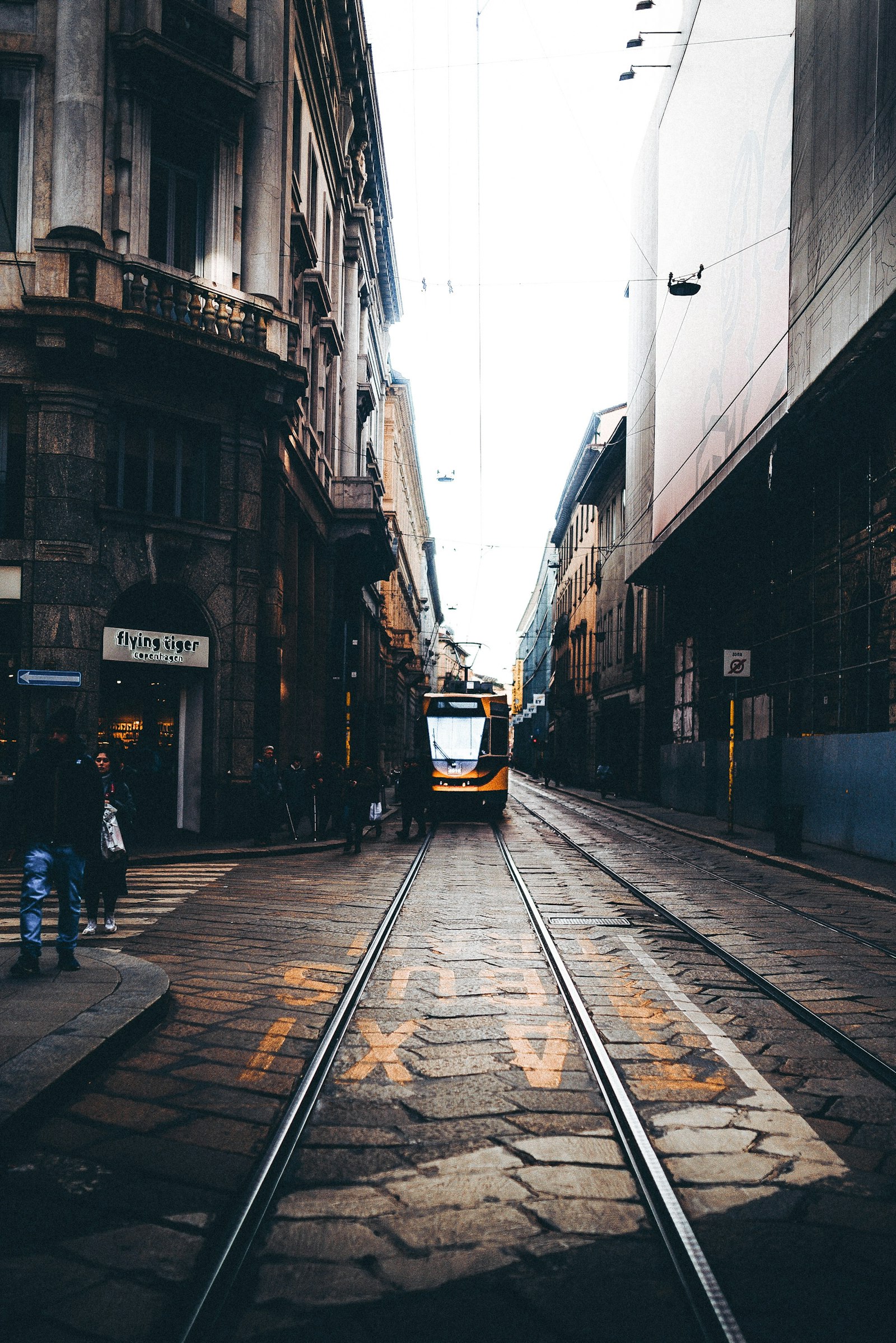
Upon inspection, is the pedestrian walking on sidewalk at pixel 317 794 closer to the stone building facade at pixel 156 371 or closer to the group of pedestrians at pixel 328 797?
the group of pedestrians at pixel 328 797

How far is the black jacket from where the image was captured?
7.76m

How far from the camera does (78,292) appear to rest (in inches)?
667

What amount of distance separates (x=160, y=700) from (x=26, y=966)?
1195 cm

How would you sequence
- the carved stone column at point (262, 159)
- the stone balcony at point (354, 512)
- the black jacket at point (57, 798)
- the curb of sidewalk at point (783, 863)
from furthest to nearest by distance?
the stone balcony at point (354, 512)
the carved stone column at point (262, 159)
the curb of sidewalk at point (783, 863)
the black jacket at point (57, 798)

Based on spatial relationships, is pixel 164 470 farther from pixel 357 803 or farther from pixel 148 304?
pixel 357 803

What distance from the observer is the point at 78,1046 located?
545 cm

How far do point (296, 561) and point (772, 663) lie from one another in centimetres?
1012

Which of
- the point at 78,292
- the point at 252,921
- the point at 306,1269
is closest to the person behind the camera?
the point at 306,1269

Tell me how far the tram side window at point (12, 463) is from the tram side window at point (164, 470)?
1.32 metres

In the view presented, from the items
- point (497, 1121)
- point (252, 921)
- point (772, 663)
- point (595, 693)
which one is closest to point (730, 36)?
point (772, 663)

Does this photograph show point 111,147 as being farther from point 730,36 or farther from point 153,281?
point 730,36

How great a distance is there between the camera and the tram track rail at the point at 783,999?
5.67m

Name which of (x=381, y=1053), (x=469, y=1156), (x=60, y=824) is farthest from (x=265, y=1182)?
(x=60, y=824)

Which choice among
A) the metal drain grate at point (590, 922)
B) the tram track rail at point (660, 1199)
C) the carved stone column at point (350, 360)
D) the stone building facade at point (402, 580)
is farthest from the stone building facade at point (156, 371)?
the stone building facade at point (402, 580)
